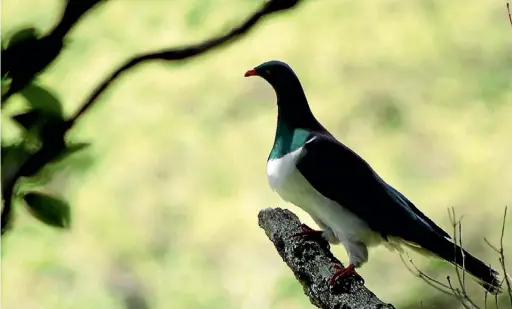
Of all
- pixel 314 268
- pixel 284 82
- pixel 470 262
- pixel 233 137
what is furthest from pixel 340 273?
pixel 233 137

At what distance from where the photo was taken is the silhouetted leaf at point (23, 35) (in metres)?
1.48

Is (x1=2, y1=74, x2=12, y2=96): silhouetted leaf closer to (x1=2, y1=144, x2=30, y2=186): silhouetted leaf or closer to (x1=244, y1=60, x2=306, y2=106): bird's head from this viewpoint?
(x1=2, y1=144, x2=30, y2=186): silhouetted leaf

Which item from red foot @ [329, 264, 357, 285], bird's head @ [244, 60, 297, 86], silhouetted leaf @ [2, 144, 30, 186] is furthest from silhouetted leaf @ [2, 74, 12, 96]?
red foot @ [329, 264, 357, 285]

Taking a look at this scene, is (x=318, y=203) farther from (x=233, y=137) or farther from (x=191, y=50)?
(x=191, y=50)

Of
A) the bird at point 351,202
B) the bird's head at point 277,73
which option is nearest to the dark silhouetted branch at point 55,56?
the bird's head at point 277,73

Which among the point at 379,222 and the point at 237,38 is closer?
the point at 379,222

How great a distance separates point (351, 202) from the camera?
42.5 inches

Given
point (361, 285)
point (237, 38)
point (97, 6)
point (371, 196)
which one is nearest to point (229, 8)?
point (237, 38)

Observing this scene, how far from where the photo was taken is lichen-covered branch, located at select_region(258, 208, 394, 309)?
0.96 meters

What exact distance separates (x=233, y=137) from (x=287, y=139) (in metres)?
0.35

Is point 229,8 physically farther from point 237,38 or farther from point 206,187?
point 206,187

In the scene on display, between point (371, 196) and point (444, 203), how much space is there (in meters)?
0.36

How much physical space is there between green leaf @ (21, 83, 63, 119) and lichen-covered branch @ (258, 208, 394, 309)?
0.53 meters

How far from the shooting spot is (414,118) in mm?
1417
